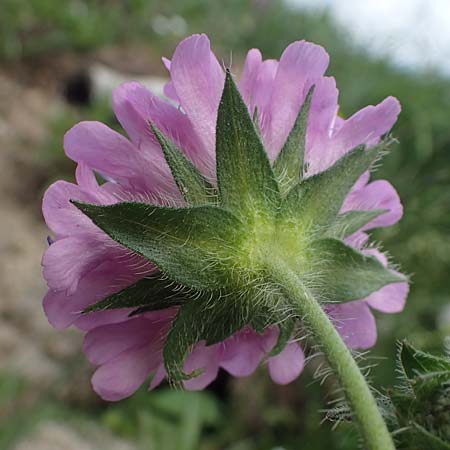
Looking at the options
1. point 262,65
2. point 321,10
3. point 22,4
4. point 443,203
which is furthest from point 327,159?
point 321,10

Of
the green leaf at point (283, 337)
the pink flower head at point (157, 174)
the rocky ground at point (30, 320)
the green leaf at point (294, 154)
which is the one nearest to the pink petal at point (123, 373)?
the pink flower head at point (157, 174)

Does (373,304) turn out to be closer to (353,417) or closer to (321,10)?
(353,417)

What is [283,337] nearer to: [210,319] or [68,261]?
[210,319]

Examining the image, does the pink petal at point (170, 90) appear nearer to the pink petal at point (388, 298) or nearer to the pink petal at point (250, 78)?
the pink petal at point (250, 78)

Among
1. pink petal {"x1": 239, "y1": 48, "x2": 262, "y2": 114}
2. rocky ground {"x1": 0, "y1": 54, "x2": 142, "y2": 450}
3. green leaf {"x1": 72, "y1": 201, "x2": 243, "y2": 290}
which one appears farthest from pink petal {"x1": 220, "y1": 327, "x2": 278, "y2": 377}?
rocky ground {"x1": 0, "y1": 54, "x2": 142, "y2": 450}

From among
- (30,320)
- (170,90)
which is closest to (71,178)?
(30,320)
